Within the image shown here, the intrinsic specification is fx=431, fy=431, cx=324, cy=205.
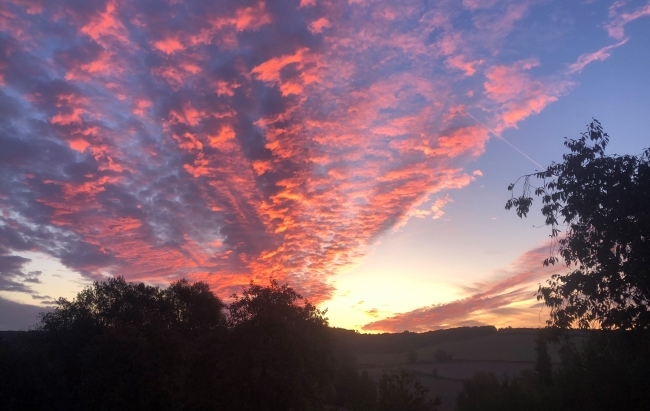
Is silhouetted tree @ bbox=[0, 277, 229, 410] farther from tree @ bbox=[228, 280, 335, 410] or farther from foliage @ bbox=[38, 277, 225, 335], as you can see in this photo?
foliage @ bbox=[38, 277, 225, 335]

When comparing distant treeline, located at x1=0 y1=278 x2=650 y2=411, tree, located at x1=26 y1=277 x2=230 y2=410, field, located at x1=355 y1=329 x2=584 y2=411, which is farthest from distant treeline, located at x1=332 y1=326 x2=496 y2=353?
tree, located at x1=26 y1=277 x2=230 y2=410

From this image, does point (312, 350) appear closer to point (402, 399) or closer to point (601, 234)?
point (402, 399)

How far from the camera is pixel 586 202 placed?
1534 cm

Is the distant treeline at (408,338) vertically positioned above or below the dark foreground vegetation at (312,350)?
above

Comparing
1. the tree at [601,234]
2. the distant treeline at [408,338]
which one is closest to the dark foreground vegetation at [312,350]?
the tree at [601,234]

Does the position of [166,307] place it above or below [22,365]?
above

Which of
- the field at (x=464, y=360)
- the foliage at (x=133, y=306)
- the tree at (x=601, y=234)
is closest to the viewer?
the tree at (x=601, y=234)

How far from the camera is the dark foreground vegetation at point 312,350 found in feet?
48.6

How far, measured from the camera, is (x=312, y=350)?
21.4 metres

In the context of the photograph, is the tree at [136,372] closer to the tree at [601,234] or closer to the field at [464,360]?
the tree at [601,234]

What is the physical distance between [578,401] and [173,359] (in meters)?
17.0

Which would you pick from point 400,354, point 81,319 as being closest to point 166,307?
point 81,319

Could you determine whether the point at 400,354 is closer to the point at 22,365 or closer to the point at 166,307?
the point at 166,307

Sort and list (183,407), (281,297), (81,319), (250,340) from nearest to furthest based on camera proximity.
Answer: (183,407)
(250,340)
(281,297)
(81,319)
